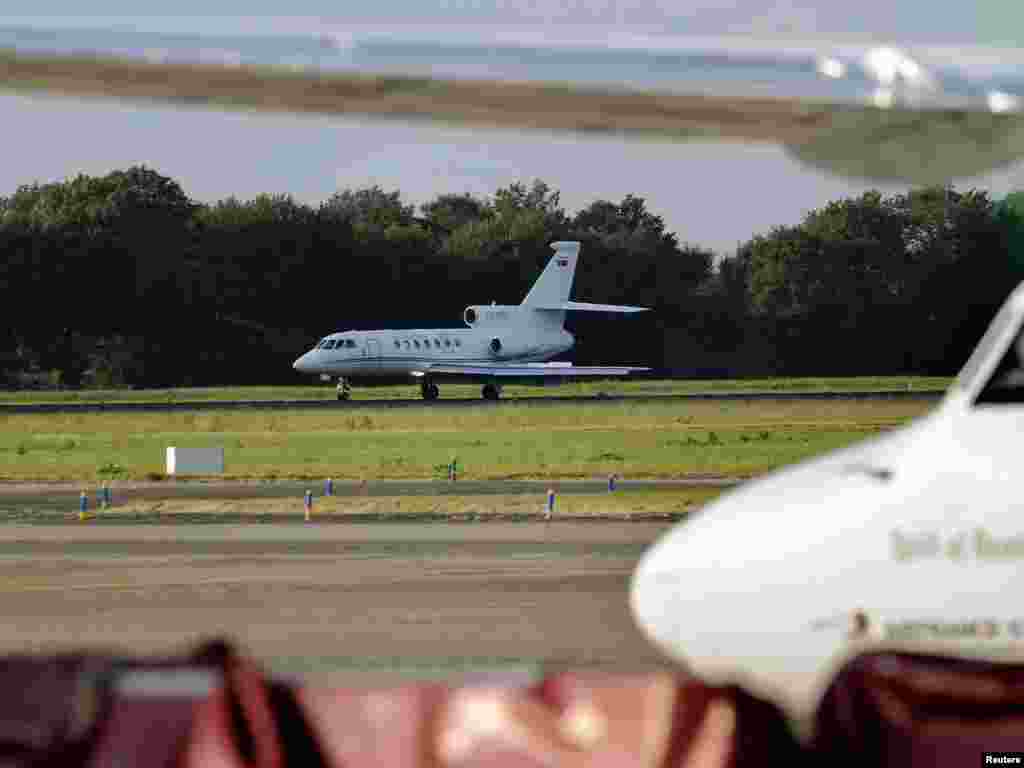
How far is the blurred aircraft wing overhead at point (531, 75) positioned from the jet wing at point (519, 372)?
74.5 metres

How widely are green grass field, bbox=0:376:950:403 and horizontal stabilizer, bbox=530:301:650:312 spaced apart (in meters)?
3.72

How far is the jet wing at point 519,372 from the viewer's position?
80.5m

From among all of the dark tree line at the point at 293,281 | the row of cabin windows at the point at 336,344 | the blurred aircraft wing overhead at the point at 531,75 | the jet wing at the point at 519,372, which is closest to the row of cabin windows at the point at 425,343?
the jet wing at the point at 519,372

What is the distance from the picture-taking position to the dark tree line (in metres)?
75.2

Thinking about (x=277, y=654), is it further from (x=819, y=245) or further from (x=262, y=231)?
(x=262, y=231)

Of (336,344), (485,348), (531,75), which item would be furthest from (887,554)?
(485,348)

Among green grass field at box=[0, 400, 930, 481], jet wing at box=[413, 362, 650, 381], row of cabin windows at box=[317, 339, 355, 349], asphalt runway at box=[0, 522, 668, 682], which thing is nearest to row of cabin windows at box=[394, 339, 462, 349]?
jet wing at box=[413, 362, 650, 381]

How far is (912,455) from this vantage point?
6.36 m

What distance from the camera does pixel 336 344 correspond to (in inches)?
3073

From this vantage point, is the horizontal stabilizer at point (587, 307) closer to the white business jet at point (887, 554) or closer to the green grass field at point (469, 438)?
the green grass field at point (469, 438)

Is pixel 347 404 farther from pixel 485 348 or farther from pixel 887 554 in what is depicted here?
pixel 887 554

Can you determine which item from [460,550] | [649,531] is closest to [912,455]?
[460,550]

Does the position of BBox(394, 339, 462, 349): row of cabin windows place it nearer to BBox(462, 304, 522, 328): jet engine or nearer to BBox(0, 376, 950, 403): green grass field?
BBox(462, 304, 522, 328): jet engine

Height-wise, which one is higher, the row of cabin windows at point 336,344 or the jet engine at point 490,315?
the jet engine at point 490,315
